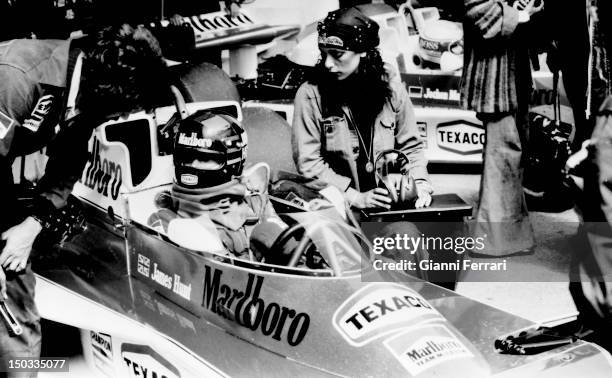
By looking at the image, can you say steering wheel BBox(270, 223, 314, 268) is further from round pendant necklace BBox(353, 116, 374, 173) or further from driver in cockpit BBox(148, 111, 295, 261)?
round pendant necklace BBox(353, 116, 374, 173)

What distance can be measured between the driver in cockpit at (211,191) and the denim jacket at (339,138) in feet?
1.42

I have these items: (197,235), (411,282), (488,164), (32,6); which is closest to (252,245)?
(197,235)

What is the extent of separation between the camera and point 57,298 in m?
2.71

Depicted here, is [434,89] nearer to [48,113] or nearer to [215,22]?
[215,22]

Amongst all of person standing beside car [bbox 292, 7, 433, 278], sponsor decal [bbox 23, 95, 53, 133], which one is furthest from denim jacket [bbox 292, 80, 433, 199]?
sponsor decal [bbox 23, 95, 53, 133]

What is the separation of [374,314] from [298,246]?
29 centimetres

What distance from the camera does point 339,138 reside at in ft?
9.43

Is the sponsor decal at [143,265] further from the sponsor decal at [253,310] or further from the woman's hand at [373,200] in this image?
the woman's hand at [373,200]

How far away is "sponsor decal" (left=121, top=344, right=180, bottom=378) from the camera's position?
241 centimetres

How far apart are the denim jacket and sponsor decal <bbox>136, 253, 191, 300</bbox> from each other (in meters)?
0.71

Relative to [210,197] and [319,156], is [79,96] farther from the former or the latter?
[319,156]

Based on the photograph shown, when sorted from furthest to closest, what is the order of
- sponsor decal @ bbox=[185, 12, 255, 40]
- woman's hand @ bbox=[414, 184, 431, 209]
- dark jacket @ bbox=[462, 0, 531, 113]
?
sponsor decal @ bbox=[185, 12, 255, 40], woman's hand @ bbox=[414, 184, 431, 209], dark jacket @ bbox=[462, 0, 531, 113]

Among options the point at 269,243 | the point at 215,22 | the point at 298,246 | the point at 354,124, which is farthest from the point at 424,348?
the point at 215,22

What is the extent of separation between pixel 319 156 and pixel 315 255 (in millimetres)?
765
